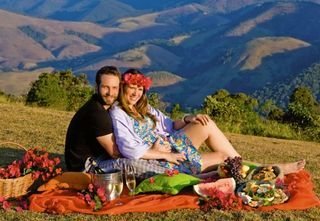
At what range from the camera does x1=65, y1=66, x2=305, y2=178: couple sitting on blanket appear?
665 centimetres

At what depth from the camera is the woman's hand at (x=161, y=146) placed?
7016 millimetres

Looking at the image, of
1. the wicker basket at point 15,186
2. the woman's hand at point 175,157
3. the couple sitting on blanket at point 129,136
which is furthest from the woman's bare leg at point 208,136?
the wicker basket at point 15,186

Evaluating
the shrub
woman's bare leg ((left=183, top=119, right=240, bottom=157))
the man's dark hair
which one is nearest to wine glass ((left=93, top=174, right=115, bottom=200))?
the man's dark hair

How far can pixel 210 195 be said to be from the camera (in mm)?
6375

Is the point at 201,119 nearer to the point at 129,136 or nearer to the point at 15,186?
the point at 129,136

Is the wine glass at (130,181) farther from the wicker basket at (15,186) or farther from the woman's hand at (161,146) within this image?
the wicker basket at (15,186)

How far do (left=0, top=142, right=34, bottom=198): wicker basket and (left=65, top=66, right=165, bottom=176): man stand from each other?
0.58 meters

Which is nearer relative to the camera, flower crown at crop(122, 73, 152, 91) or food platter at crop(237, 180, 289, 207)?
food platter at crop(237, 180, 289, 207)

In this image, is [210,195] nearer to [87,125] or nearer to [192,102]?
[87,125]

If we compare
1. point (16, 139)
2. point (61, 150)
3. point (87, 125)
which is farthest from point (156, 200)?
point (16, 139)

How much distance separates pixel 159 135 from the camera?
24.0 feet

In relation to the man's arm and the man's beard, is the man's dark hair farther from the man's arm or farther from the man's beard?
the man's arm

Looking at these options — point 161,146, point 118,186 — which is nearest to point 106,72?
point 161,146

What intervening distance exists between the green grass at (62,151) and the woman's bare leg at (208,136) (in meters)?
1.33
